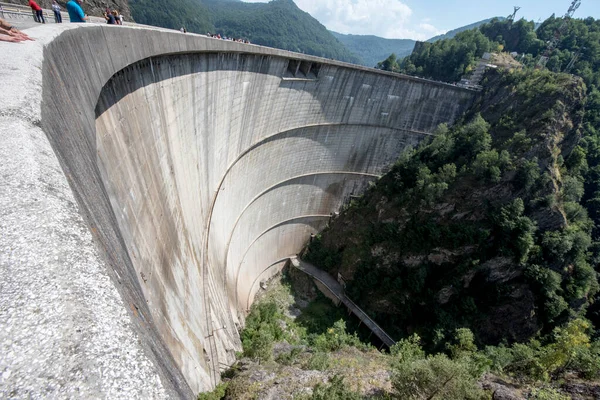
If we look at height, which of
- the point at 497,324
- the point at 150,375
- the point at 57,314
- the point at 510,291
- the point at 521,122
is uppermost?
the point at 521,122

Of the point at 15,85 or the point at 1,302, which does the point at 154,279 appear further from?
the point at 1,302

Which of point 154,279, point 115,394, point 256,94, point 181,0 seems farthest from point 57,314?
point 181,0

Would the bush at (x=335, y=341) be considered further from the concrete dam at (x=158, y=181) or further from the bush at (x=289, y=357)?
the concrete dam at (x=158, y=181)

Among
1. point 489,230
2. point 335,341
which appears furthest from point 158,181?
point 489,230

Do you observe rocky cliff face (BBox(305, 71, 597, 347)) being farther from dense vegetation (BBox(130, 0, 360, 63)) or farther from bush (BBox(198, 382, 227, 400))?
dense vegetation (BBox(130, 0, 360, 63))

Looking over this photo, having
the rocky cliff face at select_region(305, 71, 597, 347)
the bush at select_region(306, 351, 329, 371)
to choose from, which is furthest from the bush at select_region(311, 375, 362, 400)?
the rocky cliff face at select_region(305, 71, 597, 347)

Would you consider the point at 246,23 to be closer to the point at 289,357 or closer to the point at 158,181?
the point at 158,181

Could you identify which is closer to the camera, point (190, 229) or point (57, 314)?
point (57, 314)
